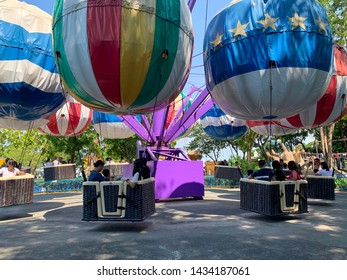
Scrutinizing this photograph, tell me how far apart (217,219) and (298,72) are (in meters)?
3.82

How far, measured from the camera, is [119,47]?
5.00 metres

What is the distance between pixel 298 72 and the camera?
572 cm

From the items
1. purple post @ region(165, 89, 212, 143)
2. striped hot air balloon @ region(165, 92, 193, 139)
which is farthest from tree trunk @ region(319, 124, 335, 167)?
purple post @ region(165, 89, 212, 143)

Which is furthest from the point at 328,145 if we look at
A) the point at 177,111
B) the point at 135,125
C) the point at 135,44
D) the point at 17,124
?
the point at 135,44

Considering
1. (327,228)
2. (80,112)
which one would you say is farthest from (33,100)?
(327,228)

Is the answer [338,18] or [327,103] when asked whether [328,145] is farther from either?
[327,103]

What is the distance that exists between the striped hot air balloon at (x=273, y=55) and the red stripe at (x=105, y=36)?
2241mm

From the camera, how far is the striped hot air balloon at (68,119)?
11493mm

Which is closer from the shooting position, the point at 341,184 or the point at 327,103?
the point at 327,103

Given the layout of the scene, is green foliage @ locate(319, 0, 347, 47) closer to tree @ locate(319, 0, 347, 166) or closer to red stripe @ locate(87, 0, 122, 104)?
tree @ locate(319, 0, 347, 166)

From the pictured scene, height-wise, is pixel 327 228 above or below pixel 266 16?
below

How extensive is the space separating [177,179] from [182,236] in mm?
5435

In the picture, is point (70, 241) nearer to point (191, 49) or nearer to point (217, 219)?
point (217, 219)

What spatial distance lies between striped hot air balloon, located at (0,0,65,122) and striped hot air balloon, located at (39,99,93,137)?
153 inches
